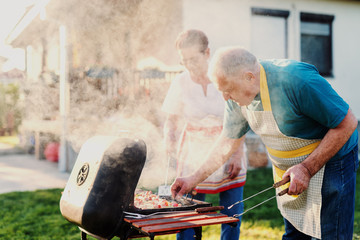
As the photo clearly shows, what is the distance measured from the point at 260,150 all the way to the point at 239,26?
9.20 feet

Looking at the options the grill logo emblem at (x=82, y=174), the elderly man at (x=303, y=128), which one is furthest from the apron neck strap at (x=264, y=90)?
the grill logo emblem at (x=82, y=174)

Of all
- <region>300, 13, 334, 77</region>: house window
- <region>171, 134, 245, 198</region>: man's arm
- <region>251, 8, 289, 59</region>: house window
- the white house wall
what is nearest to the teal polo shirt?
<region>171, 134, 245, 198</region>: man's arm

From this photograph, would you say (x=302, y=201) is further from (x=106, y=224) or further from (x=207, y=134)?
(x=106, y=224)

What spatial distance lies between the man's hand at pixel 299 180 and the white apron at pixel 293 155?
23cm

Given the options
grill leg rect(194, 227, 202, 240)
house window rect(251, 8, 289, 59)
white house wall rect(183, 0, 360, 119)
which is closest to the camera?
grill leg rect(194, 227, 202, 240)

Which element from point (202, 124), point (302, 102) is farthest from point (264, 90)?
point (202, 124)

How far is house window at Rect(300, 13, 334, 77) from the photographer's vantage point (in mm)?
10078

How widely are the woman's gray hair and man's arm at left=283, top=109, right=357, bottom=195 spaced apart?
59 cm

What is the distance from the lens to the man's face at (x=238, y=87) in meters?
2.33

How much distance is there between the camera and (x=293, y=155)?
8.35ft

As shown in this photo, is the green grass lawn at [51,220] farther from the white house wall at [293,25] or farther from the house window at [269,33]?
the house window at [269,33]

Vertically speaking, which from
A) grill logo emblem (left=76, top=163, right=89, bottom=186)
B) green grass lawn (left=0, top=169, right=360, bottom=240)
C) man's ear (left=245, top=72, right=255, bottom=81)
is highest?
man's ear (left=245, top=72, right=255, bottom=81)

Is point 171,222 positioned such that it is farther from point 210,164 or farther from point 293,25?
point 293,25

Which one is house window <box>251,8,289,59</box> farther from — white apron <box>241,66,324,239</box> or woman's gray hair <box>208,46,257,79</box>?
woman's gray hair <box>208,46,257,79</box>
